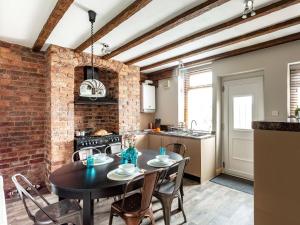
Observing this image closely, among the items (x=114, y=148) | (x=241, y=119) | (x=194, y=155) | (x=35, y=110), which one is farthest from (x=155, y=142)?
(x=35, y=110)

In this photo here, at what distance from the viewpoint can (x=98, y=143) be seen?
12.2 feet

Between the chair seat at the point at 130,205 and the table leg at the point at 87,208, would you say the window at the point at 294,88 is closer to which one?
the chair seat at the point at 130,205

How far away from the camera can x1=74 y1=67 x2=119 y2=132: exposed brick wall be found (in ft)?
13.6

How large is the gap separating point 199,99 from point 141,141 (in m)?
1.75

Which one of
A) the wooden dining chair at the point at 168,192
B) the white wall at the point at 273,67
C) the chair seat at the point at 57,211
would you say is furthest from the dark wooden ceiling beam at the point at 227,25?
the chair seat at the point at 57,211

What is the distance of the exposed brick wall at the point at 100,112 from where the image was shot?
4148mm

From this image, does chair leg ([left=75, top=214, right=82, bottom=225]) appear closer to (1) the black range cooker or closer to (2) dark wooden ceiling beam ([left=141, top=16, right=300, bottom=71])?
(1) the black range cooker

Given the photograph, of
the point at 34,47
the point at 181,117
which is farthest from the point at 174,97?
the point at 34,47

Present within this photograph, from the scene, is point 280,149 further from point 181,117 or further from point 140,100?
point 140,100

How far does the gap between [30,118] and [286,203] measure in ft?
12.4

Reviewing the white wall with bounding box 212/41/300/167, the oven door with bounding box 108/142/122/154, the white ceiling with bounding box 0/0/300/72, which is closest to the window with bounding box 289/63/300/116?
the white wall with bounding box 212/41/300/167

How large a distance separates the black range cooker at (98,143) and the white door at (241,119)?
233 cm

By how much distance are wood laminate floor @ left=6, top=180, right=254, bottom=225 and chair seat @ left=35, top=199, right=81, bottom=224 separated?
25.3 inches

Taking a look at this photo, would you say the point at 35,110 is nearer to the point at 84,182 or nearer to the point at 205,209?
the point at 84,182
